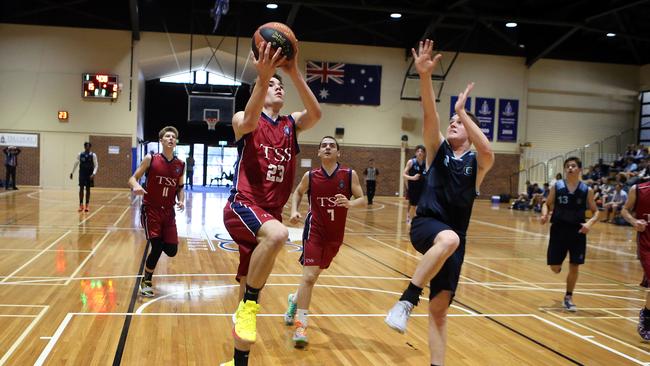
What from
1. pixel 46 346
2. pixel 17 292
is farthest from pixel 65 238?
pixel 46 346

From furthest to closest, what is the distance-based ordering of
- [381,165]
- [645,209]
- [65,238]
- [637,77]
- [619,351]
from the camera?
1. [637,77]
2. [381,165]
3. [65,238]
4. [645,209]
5. [619,351]

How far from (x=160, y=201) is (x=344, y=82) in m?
21.2

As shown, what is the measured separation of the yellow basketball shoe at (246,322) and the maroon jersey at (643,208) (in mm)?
4270

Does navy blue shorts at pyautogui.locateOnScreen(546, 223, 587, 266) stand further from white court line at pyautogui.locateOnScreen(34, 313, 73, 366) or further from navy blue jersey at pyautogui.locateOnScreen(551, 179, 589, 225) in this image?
white court line at pyautogui.locateOnScreen(34, 313, 73, 366)

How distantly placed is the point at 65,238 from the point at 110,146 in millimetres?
15982

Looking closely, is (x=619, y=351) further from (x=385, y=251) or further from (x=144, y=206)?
(x=385, y=251)

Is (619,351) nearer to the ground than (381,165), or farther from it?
nearer to the ground

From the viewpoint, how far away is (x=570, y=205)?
6816mm

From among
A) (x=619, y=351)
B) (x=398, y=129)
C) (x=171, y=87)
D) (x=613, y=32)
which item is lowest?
(x=619, y=351)

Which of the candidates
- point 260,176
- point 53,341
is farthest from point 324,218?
point 53,341

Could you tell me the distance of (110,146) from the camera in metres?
25.9

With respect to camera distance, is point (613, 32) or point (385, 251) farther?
point (613, 32)

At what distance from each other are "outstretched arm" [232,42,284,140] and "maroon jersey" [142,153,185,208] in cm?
324

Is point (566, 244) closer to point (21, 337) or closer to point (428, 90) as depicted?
point (428, 90)
